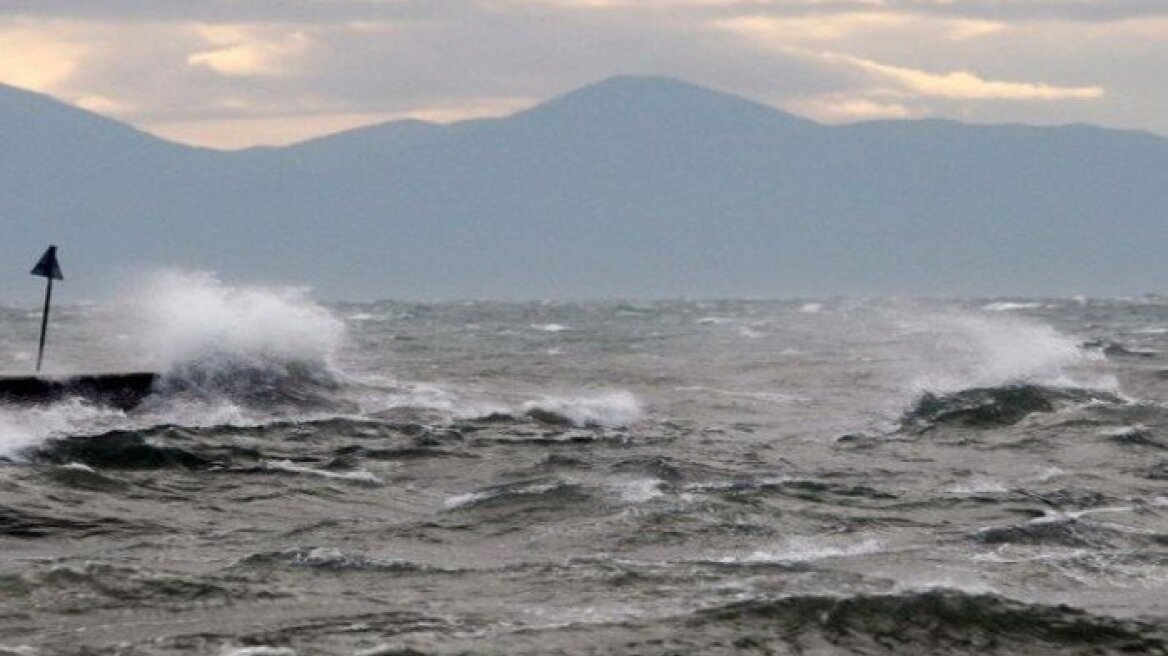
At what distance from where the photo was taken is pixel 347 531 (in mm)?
16516

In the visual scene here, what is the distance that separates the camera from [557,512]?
17.5 metres

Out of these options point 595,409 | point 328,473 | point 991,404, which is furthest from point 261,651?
point 991,404

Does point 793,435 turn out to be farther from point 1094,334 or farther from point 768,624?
point 1094,334

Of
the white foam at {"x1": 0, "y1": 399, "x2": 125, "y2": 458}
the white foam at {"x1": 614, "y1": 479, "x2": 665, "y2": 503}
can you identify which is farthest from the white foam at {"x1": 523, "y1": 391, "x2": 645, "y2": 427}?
the white foam at {"x1": 614, "y1": 479, "x2": 665, "y2": 503}

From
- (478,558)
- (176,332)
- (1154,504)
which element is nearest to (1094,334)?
(176,332)

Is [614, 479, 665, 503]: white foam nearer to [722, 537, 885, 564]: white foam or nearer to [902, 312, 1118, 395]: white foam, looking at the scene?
[722, 537, 885, 564]: white foam

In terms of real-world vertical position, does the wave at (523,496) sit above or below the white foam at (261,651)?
above

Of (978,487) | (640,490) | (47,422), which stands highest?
(978,487)

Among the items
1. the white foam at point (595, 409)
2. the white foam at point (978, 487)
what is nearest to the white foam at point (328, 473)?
the white foam at point (978, 487)

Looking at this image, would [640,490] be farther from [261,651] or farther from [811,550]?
[261,651]

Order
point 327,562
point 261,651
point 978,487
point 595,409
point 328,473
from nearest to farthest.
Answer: point 261,651 → point 327,562 → point 978,487 → point 328,473 → point 595,409

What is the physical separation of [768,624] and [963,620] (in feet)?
3.96

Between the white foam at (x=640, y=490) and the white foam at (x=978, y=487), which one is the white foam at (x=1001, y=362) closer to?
the white foam at (x=978, y=487)

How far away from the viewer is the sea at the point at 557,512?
1238cm
